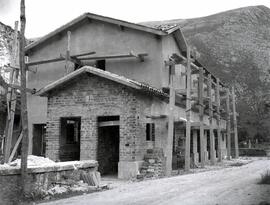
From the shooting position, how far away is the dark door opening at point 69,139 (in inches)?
677

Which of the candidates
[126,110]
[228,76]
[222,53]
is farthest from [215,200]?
[222,53]

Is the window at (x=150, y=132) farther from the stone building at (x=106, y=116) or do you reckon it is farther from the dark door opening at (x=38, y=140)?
the dark door opening at (x=38, y=140)

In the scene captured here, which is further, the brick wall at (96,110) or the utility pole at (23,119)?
the brick wall at (96,110)

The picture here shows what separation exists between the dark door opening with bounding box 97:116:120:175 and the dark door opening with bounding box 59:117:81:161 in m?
1.59

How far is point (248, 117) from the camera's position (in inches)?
1714

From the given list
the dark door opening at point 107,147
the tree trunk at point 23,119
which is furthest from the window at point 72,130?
the tree trunk at point 23,119

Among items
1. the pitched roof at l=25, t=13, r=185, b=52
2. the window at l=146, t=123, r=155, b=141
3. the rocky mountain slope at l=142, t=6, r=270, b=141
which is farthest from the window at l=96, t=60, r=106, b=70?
the rocky mountain slope at l=142, t=6, r=270, b=141

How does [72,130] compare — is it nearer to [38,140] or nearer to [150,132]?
[38,140]

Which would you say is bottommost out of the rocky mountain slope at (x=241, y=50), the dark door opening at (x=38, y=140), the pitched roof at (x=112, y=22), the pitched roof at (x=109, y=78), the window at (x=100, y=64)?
the dark door opening at (x=38, y=140)

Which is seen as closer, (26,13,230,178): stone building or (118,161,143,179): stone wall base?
(118,161,143,179): stone wall base

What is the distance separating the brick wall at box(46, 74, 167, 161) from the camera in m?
15.5

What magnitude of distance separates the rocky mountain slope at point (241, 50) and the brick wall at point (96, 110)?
28.9m

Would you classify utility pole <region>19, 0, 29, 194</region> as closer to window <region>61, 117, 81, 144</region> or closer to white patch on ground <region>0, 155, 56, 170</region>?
white patch on ground <region>0, 155, 56, 170</region>

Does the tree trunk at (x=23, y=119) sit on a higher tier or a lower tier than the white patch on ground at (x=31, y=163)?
higher
